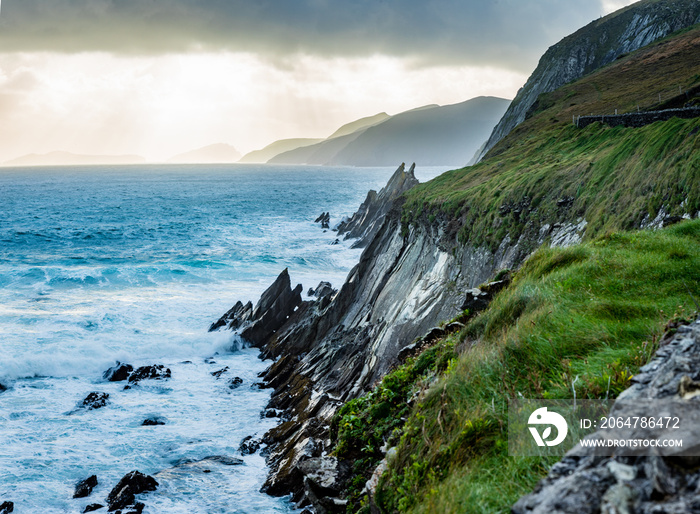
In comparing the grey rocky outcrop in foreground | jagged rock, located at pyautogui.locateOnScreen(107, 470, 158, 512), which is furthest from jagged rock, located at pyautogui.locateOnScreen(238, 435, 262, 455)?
the grey rocky outcrop in foreground

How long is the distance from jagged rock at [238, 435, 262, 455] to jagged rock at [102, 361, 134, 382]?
437 inches

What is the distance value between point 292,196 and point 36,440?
395 feet

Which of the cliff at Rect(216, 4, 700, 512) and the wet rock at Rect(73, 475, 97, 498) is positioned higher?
the cliff at Rect(216, 4, 700, 512)

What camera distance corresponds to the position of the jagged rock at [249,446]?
57.3ft

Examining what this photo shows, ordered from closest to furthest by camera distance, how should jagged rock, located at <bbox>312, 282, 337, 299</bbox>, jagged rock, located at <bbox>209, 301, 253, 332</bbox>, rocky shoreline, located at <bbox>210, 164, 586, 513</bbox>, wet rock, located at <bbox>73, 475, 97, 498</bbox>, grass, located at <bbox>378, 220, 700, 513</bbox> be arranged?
grass, located at <bbox>378, 220, 700, 513</bbox>, rocky shoreline, located at <bbox>210, 164, 586, 513</bbox>, wet rock, located at <bbox>73, 475, 97, 498</bbox>, jagged rock, located at <bbox>209, 301, 253, 332</bbox>, jagged rock, located at <bbox>312, 282, 337, 299</bbox>

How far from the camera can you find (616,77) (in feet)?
168

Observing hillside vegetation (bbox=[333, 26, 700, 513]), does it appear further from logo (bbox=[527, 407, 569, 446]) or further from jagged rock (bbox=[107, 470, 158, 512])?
jagged rock (bbox=[107, 470, 158, 512])

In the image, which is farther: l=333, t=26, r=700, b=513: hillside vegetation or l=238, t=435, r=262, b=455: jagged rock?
l=238, t=435, r=262, b=455: jagged rock

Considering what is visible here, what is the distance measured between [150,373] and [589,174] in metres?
24.7

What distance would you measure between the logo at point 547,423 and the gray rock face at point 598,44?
7845 cm

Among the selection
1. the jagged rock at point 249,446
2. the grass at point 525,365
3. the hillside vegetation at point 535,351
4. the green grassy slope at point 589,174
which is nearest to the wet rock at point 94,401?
the jagged rock at point 249,446

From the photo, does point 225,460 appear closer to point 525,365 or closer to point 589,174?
point 525,365

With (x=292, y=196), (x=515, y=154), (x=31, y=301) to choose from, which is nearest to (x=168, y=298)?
(x=31, y=301)

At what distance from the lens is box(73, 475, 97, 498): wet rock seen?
15.1m
